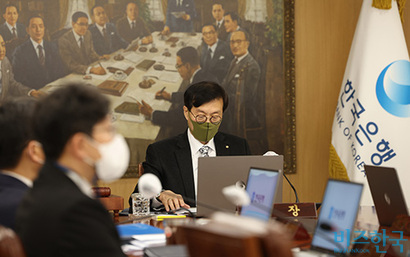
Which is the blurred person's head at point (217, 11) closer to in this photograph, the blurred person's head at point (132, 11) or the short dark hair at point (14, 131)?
the blurred person's head at point (132, 11)

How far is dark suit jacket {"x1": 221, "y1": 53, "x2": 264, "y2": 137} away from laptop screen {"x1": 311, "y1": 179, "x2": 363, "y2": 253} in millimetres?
3037

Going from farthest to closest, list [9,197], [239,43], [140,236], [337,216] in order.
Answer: [239,43]
[140,236]
[9,197]
[337,216]

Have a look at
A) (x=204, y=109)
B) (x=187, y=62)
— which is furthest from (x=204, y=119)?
(x=187, y=62)

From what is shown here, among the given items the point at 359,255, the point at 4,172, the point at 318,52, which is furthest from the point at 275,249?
the point at 318,52

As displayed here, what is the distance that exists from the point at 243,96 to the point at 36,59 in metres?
1.90

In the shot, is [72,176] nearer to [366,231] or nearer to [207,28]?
[366,231]

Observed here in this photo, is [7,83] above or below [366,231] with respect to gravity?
above

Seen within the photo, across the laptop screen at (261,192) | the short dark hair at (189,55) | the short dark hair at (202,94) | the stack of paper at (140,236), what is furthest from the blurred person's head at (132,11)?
the laptop screen at (261,192)

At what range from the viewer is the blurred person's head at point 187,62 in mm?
4840

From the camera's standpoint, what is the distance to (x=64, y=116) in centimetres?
150

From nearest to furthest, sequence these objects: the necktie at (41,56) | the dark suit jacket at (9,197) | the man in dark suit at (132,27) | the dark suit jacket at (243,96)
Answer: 1. the dark suit jacket at (9,197)
2. the necktie at (41,56)
3. the man in dark suit at (132,27)
4. the dark suit jacket at (243,96)

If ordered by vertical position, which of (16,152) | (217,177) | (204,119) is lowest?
(217,177)

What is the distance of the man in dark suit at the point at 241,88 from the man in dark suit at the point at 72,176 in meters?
3.44

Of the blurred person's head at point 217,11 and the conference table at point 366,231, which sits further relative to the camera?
the blurred person's head at point 217,11
